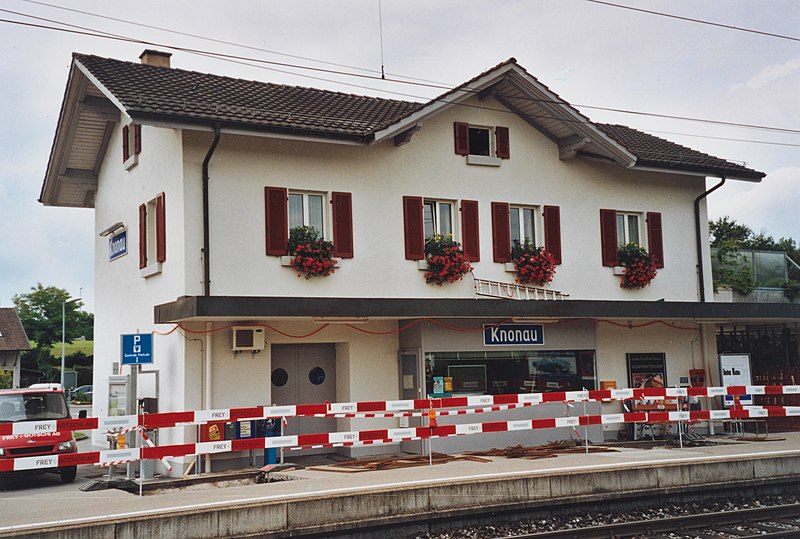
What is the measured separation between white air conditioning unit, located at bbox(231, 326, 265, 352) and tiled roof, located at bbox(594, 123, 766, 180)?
882cm

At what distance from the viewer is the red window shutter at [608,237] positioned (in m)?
19.6

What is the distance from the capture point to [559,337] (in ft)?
60.9

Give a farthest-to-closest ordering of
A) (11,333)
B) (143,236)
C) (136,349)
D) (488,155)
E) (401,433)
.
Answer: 1. (11,333)
2. (488,155)
3. (143,236)
4. (136,349)
5. (401,433)

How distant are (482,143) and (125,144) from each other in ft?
26.8

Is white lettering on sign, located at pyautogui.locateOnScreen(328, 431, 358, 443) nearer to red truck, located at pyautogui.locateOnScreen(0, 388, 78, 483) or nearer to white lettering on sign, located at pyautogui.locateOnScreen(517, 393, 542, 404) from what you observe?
white lettering on sign, located at pyautogui.locateOnScreen(517, 393, 542, 404)

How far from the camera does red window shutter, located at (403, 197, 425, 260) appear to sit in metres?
17.4

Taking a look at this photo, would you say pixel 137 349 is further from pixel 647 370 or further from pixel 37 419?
pixel 647 370

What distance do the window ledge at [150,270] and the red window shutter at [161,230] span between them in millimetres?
157

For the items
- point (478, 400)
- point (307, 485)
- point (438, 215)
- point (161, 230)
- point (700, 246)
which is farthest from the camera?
point (700, 246)

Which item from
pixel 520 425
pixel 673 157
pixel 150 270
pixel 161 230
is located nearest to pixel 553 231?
pixel 673 157

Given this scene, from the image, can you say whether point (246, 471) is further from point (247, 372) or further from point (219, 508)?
point (219, 508)

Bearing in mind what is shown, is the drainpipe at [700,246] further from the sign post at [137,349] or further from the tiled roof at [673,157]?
the sign post at [137,349]

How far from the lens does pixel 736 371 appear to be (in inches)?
781

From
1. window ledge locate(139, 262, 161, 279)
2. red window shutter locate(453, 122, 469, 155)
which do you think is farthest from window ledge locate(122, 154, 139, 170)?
red window shutter locate(453, 122, 469, 155)
